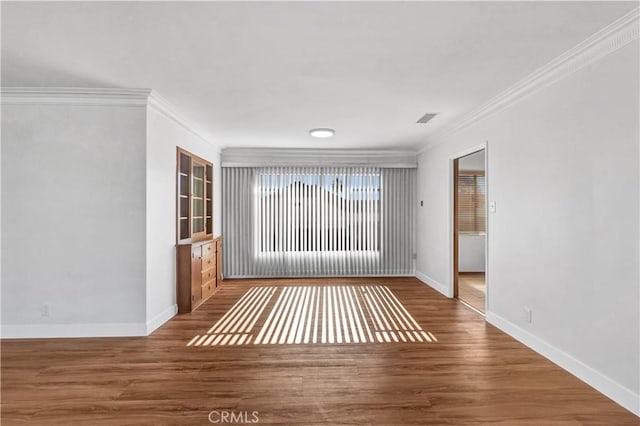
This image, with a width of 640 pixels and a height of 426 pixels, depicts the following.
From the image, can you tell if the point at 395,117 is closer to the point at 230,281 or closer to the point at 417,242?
the point at 417,242

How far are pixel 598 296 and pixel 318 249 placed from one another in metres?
5.14

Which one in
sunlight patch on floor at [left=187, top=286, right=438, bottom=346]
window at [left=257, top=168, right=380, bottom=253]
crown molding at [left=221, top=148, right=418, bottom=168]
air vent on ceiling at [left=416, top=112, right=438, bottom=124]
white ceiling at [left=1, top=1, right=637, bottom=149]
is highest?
white ceiling at [left=1, top=1, right=637, bottom=149]

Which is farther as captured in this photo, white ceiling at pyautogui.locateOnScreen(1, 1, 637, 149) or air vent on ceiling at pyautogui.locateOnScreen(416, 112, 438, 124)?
air vent on ceiling at pyautogui.locateOnScreen(416, 112, 438, 124)

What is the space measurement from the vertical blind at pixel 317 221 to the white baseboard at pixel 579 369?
357 centimetres

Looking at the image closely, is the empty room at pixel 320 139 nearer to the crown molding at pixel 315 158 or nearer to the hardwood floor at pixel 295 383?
the hardwood floor at pixel 295 383

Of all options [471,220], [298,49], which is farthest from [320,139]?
[471,220]

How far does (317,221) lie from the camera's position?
7293mm

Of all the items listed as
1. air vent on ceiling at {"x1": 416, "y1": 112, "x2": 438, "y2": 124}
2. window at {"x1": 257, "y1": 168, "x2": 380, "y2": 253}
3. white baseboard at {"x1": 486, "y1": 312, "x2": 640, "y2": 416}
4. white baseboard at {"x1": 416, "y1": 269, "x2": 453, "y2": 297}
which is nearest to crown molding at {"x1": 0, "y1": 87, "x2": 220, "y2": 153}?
air vent on ceiling at {"x1": 416, "y1": 112, "x2": 438, "y2": 124}

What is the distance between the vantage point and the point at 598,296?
8.62ft

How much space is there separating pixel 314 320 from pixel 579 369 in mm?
2622

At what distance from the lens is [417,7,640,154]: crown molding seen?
7.74 ft

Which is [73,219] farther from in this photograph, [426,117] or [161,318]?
[426,117]

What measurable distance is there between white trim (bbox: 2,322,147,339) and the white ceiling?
2497 millimetres

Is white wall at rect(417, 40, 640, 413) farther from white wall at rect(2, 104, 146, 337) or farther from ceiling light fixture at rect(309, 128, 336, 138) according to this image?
white wall at rect(2, 104, 146, 337)
